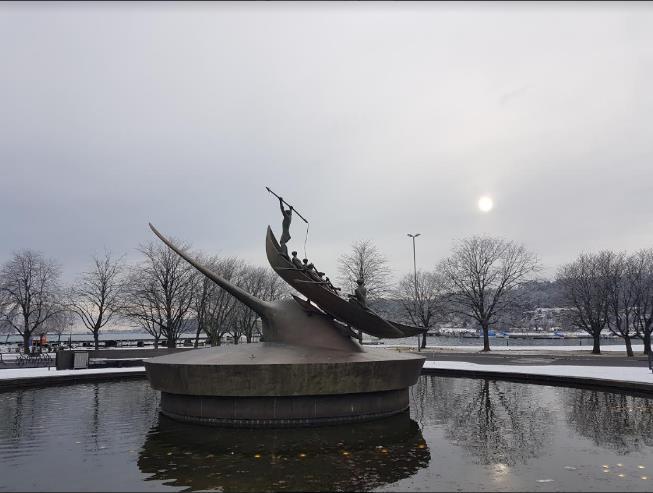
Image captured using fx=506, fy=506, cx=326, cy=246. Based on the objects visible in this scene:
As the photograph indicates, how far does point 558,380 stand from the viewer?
17.8 metres

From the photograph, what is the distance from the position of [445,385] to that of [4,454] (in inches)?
559

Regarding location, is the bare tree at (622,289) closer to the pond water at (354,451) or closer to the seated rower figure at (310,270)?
the pond water at (354,451)

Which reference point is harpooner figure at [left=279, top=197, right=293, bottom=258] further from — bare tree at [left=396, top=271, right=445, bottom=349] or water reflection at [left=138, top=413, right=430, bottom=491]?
bare tree at [left=396, top=271, right=445, bottom=349]

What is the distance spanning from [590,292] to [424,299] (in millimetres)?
16435

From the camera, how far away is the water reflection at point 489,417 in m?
9.10

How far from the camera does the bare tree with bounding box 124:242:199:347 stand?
39531mm

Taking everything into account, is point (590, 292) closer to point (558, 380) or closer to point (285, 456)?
point (558, 380)

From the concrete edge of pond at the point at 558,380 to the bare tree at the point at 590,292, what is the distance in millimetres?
21181

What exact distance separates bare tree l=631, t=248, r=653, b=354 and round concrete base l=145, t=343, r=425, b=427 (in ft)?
90.0

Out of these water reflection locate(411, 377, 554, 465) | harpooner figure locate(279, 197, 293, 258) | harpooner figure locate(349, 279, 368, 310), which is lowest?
water reflection locate(411, 377, 554, 465)

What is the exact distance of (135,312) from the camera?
44.7 meters

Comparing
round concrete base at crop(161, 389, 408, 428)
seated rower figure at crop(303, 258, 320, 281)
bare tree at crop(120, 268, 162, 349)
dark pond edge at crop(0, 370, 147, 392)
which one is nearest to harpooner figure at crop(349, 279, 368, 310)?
seated rower figure at crop(303, 258, 320, 281)

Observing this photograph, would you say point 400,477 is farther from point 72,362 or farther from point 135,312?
point 135,312

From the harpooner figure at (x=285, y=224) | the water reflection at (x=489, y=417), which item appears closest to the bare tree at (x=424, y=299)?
the water reflection at (x=489, y=417)
